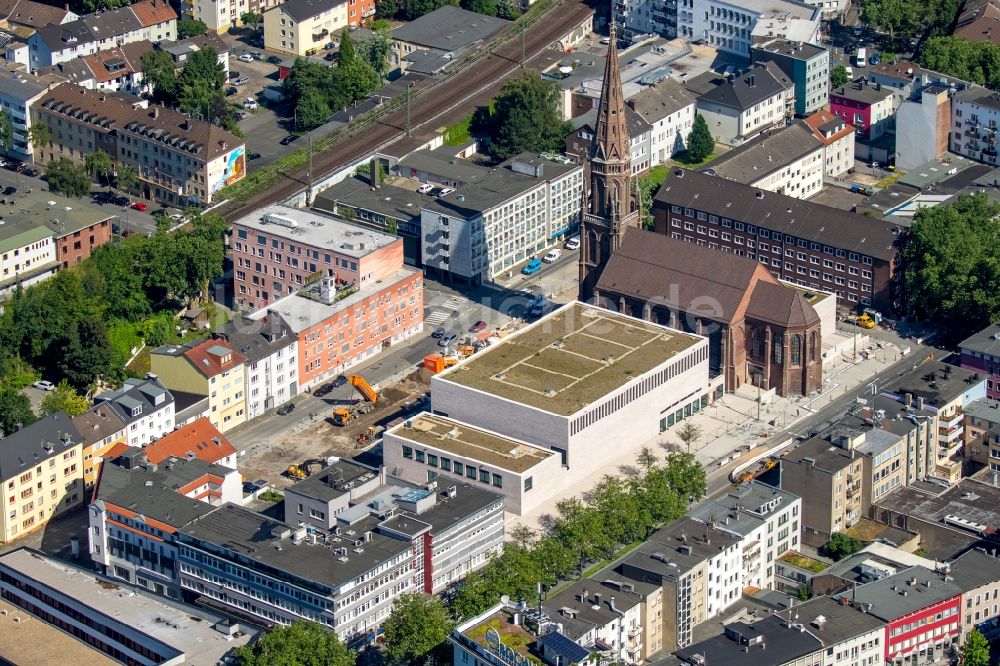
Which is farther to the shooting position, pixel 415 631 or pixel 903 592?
pixel 903 592

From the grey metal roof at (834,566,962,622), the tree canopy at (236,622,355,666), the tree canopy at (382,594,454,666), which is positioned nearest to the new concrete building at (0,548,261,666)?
the tree canopy at (236,622,355,666)

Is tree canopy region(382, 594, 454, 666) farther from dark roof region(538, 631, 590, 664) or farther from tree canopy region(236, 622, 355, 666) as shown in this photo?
dark roof region(538, 631, 590, 664)

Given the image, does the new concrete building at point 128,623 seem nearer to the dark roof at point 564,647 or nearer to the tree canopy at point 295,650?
the tree canopy at point 295,650

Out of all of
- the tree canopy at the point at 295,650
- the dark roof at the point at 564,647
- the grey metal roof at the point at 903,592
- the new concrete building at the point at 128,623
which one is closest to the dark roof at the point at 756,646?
the grey metal roof at the point at 903,592

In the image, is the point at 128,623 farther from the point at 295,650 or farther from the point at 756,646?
the point at 756,646

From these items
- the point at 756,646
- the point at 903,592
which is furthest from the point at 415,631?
the point at 903,592

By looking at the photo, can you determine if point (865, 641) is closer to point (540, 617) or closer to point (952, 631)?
point (952, 631)
